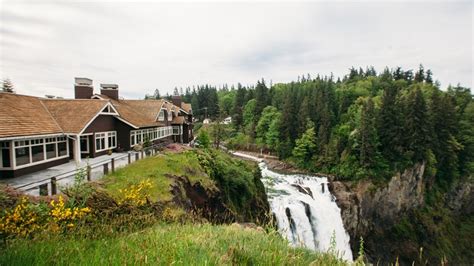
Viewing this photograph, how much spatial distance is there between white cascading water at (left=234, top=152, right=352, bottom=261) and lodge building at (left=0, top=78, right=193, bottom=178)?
14934 mm

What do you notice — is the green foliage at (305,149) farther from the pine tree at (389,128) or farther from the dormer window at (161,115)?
the dormer window at (161,115)

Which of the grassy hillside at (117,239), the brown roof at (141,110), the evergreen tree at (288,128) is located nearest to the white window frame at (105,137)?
the brown roof at (141,110)

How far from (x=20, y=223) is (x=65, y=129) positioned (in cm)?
1672

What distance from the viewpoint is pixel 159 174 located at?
1524 centimetres

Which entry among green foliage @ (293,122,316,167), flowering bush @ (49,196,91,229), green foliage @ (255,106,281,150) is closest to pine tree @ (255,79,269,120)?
green foliage @ (255,106,281,150)

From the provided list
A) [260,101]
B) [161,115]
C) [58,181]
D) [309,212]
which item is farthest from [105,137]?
[260,101]

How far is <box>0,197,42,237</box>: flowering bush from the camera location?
181 inches

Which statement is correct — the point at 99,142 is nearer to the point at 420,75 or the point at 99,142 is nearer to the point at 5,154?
the point at 5,154

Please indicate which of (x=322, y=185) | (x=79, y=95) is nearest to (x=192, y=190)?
(x=79, y=95)

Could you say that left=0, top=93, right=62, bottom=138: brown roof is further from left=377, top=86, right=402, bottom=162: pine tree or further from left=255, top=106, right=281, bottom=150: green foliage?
left=255, top=106, right=281, bottom=150: green foliage

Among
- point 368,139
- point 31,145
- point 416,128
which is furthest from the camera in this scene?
point 416,128

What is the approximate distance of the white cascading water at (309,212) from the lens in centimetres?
2602

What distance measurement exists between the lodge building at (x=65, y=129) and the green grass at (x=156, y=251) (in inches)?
507

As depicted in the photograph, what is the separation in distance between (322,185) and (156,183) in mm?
27526
